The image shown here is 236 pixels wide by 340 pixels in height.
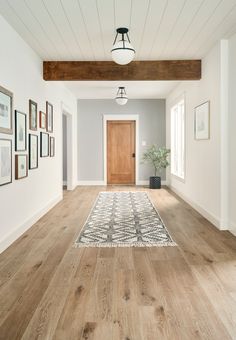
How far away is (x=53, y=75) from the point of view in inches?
203

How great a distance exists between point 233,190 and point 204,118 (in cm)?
142

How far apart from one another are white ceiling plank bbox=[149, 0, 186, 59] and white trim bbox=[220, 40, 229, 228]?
2.55 ft

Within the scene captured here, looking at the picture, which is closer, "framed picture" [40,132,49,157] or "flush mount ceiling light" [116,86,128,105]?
"framed picture" [40,132,49,157]

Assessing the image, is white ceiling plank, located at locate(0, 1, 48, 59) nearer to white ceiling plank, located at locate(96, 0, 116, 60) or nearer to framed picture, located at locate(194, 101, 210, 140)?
white ceiling plank, located at locate(96, 0, 116, 60)

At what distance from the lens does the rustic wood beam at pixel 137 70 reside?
507 centimetres

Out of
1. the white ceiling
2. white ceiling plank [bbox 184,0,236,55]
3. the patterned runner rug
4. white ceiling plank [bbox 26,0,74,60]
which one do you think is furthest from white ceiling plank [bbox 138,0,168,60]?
the patterned runner rug

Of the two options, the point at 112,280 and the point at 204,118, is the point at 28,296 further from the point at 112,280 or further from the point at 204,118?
the point at 204,118

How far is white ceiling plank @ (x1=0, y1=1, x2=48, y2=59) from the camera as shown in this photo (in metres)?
3.18

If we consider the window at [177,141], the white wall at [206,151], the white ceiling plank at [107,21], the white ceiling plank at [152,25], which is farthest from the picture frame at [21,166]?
the window at [177,141]

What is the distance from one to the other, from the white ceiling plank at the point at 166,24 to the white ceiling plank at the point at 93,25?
72cm

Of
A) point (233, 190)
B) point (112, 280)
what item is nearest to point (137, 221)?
point (233, 190)

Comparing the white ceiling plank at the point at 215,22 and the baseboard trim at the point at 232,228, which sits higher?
the white ceiling plank at the point at 215,22

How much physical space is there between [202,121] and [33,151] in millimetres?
2642

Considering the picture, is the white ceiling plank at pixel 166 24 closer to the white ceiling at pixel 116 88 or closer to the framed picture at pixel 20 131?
the framed picture at pixel 20 131
